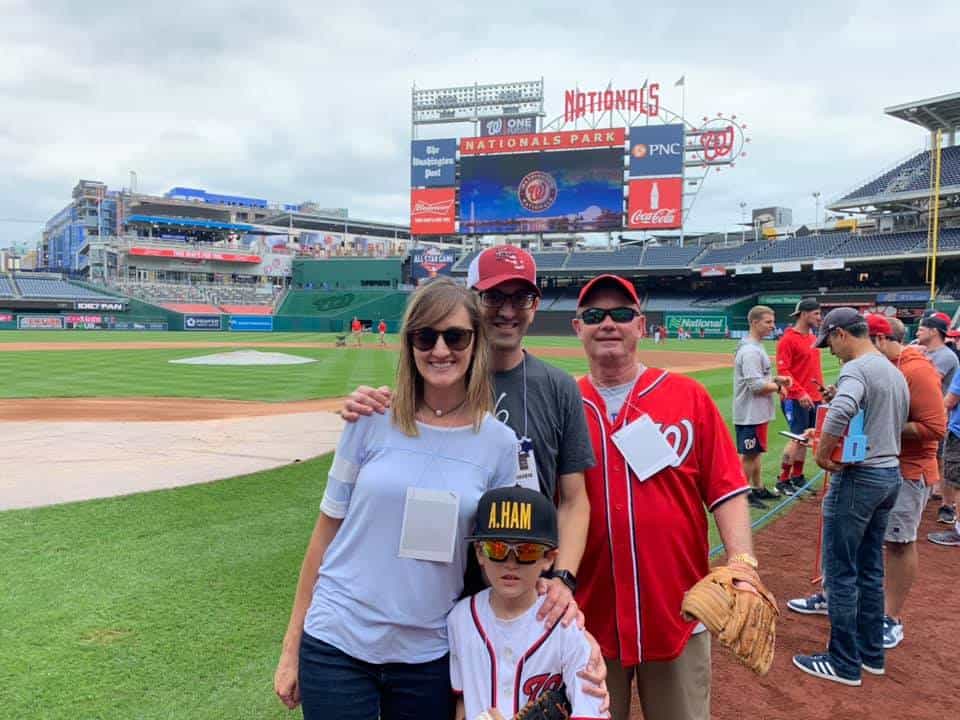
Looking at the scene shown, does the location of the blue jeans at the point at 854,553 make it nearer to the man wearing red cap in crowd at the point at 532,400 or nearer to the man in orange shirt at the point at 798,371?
the man wearing red cap in crowd at the point at 532,400

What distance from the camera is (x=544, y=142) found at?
5450 centimetres

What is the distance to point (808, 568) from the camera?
550 cm

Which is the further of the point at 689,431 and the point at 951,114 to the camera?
the point at 951,114

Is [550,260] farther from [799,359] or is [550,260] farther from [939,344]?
[939,344]

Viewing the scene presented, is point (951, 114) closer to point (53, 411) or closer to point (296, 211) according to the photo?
point (53, 411)

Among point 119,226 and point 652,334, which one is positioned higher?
point 119,226

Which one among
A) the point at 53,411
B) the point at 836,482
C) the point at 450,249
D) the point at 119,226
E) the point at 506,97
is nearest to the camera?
the point at 836,482

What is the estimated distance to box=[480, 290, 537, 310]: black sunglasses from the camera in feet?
7.72

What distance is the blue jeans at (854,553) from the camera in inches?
144

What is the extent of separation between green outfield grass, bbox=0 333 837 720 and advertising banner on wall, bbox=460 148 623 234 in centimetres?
4873

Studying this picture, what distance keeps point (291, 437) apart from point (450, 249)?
217ft

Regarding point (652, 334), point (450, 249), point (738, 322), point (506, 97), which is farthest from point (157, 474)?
point (450, 249)

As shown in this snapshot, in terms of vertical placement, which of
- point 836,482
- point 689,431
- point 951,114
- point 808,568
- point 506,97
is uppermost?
point 506,97

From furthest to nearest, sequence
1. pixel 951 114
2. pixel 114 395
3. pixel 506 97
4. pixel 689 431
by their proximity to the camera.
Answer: pixel 506 97 → pixel 951 114 → pixel 114 395 → pixel 689 431
